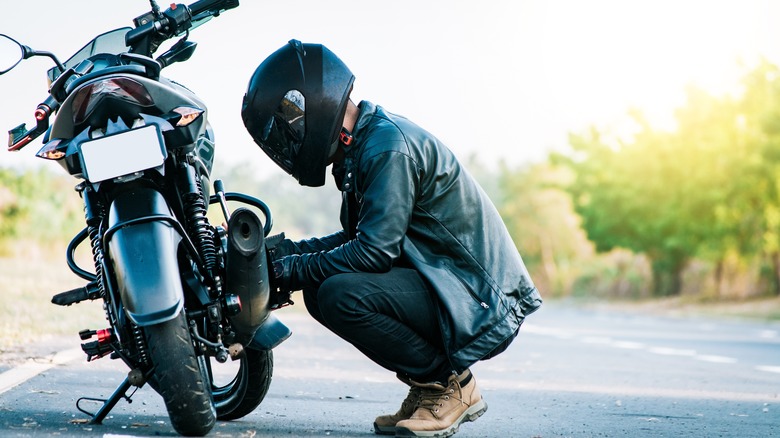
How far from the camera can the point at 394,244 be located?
4.73 metres

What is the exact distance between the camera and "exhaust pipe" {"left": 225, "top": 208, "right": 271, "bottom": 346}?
170 inches

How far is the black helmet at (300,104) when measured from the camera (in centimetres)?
482

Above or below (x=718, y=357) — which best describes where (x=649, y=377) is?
above

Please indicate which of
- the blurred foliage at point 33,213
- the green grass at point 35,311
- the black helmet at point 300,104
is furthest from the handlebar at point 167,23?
the blurred foliage at point 33,213

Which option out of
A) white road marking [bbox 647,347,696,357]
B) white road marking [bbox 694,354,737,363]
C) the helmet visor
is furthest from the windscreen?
white road marking [bbox 647,347,696,357]

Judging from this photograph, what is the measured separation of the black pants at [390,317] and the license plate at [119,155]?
939 mm

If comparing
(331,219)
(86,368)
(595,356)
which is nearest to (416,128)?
(86,368)

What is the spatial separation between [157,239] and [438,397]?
4.87 ft

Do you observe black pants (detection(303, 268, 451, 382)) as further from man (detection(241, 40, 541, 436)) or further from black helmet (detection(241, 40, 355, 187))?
black helmet (detection(241, 40, 355, 187))

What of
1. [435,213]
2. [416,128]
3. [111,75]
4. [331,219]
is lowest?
[331,219]

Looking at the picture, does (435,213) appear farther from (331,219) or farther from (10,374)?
(331,219)

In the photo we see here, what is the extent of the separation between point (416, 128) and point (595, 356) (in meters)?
7.89

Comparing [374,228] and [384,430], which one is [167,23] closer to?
[374,228]

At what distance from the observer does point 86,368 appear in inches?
299
